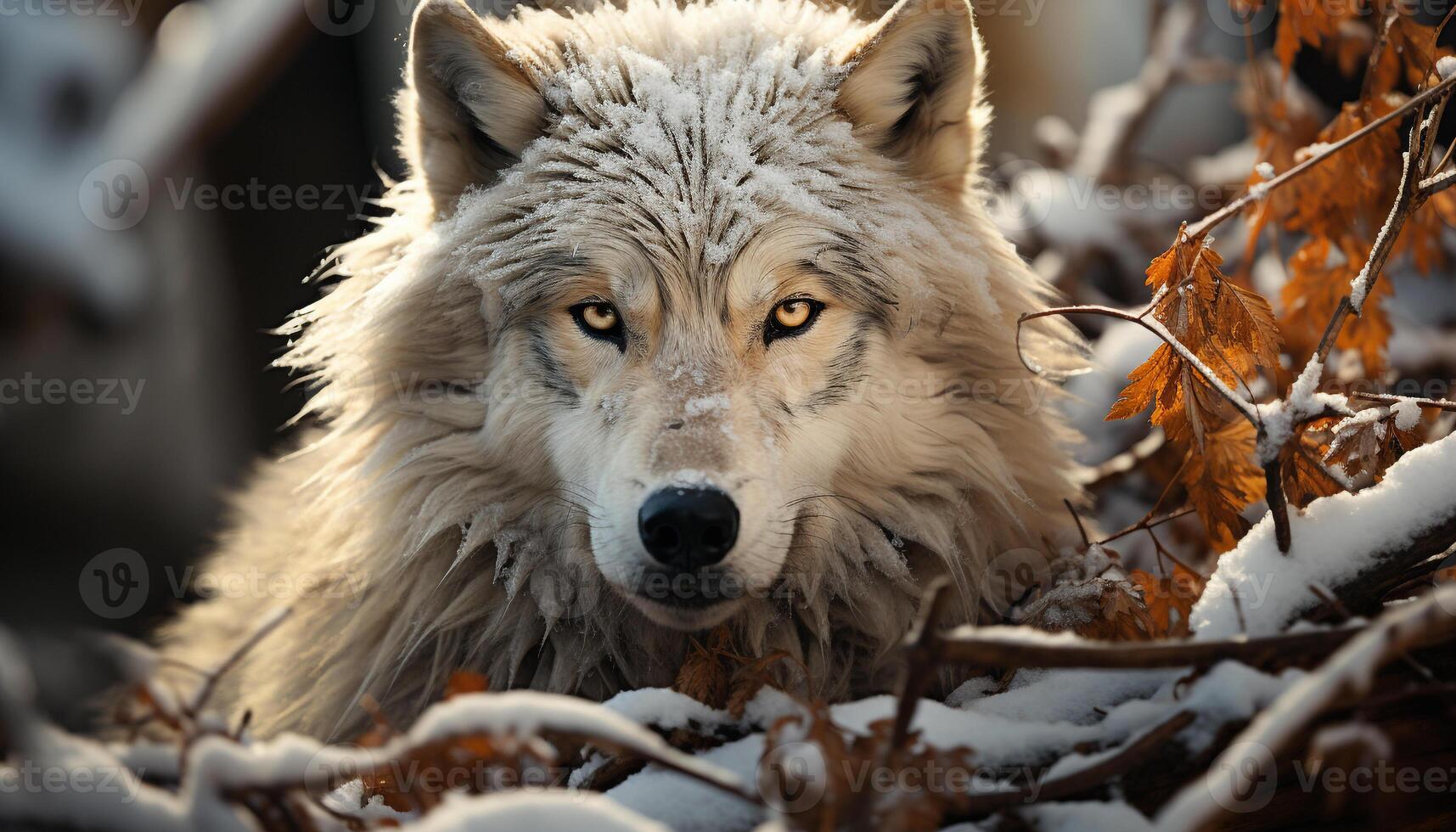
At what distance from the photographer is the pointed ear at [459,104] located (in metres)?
2.46

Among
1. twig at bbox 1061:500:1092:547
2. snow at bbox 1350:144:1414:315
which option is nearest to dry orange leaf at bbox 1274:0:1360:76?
snow at bbox 1350:144:1414:315

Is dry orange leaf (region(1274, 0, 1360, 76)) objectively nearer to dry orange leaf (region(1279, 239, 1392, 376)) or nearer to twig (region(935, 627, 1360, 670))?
dry orange leaf (region(1279, 239, 1392, 376))

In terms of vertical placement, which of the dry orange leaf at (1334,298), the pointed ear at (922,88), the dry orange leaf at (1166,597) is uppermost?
the pointed ear at (922,88)

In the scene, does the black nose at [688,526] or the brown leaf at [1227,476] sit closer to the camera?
the black nose at [688,526]

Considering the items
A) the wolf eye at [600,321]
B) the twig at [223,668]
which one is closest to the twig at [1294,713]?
the twig at [223,668]

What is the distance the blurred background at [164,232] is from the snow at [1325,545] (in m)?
2.12

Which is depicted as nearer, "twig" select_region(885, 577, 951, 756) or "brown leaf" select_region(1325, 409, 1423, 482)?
"twig" select_region(885, 577, 951, 756)

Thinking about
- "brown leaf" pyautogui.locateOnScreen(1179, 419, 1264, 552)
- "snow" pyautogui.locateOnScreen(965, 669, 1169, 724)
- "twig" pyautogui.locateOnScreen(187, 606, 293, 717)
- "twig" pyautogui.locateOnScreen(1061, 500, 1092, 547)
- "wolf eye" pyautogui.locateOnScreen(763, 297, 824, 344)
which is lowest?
"twig" pyautogui.locateOnScreen(187, 606, 293, 717)

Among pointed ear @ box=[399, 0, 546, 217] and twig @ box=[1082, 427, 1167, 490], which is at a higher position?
pointed ear @ box=[399, 0, 546, 217]

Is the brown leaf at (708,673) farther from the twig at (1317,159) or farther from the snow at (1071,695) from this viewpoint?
the twig at (1317,159)

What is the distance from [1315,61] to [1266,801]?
203 inches

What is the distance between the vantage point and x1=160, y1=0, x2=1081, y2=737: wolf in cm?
238

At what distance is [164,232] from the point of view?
589 centimetres

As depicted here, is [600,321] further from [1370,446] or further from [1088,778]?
[1370,446]
